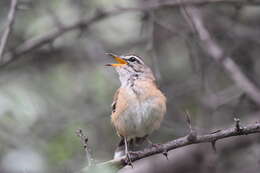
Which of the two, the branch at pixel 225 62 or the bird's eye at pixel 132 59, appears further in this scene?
the bird's eye at pixel 132 59

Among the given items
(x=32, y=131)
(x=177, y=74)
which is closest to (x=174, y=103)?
(x=177, y=74)

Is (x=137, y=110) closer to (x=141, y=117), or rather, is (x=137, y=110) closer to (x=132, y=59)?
(x=141, y=117)

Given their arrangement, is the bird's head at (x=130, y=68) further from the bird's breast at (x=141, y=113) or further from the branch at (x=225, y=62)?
the branch at (x=225, y=62)

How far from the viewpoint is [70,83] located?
9.45 metres

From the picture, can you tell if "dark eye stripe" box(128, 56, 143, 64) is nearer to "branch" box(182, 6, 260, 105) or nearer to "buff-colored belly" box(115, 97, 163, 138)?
"branch" box(182, 6, 260, 105)

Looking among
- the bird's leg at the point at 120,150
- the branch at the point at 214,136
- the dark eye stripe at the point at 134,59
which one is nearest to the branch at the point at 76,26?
the dark eye stripe at the point at 134,59

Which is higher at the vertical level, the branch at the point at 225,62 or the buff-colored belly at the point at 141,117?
the branch at the point at 225,62

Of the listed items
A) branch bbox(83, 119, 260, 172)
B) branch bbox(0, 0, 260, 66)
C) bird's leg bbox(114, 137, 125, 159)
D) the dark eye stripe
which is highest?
branch bbox(0, 0, 260, 66)

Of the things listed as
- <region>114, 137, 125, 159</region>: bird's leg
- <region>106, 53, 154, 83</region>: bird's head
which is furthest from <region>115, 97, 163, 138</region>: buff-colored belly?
<region>106, 53, 154, 83</region>: bird's head

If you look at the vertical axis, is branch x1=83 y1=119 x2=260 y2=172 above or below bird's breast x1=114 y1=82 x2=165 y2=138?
below

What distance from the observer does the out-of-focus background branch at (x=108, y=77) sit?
7.50 meters

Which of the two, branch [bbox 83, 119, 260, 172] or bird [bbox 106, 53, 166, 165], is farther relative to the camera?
bird [bbox 106, 53, 166, 165]

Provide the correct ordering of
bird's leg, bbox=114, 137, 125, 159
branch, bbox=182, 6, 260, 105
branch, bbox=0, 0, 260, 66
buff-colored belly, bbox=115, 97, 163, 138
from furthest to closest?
branch, bbox=0, 0, 260, 66
branch, bbox=182, 6, 260, 105
bird's leg, bbox=114, 137, 125, 159
buff-colored belly, bbox=115, 97, 163, 138

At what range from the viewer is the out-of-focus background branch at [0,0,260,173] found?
750 cm
